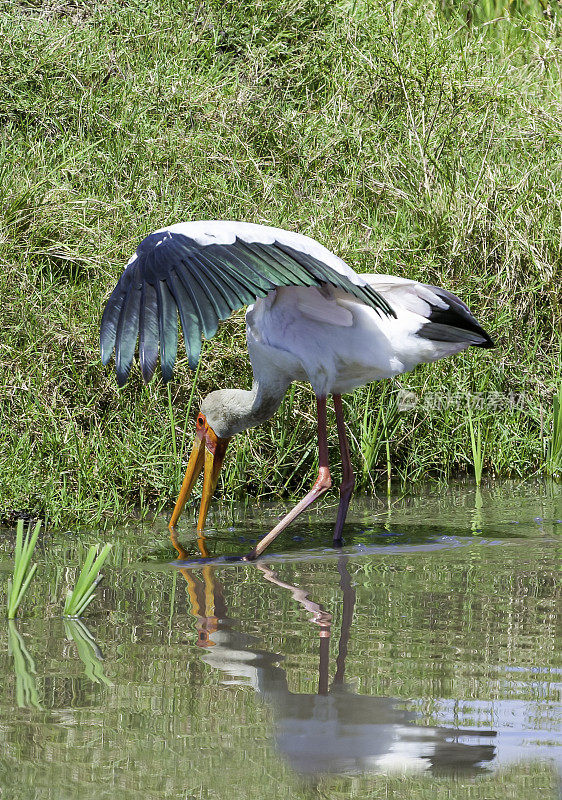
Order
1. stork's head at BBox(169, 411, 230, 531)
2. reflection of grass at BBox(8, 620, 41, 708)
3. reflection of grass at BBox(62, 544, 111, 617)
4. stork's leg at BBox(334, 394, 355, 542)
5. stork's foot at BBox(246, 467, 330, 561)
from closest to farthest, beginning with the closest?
1. reflection of grass at BBox(8, 620, 41, 708)
2. reflection of grass at BBox(62, 544, 111, 617)
3. stork's foot at BBox(246, 467, 330, 561)
4. stork's leg at BBox(334, 394, 355, 542)
5. stork's head at BBox(169, 411, 230, 531)

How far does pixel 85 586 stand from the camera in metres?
3.24

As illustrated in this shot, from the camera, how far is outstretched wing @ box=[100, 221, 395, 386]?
139 inches

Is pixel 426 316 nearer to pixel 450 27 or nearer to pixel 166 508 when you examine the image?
pixel 166 508

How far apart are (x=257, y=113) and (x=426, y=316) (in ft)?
11.5

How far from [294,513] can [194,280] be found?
123 cm

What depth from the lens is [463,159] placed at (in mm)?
6875

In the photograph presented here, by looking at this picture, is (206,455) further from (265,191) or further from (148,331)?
(265,191)

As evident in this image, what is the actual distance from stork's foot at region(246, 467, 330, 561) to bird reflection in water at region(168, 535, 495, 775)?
40.6 inches

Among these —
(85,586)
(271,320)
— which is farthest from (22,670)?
(271,320)

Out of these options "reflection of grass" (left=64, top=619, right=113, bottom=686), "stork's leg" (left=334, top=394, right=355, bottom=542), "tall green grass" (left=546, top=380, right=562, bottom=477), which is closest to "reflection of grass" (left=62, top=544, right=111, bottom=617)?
"reflection of grass" (left=64, top=619, right=113, bottom=686)

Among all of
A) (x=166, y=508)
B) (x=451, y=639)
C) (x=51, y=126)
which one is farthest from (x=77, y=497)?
(x=51, y=126)

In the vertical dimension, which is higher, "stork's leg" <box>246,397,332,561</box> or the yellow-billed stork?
the yellow-billed stork

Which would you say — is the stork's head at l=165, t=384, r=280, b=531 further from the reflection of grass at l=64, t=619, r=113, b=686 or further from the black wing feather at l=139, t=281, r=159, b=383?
the reflection of grass at l=64, t=619, r=113, b=686

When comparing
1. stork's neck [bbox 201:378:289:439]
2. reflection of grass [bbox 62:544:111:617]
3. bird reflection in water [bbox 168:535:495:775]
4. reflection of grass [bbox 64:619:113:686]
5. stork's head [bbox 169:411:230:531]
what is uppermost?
stork's neck [bbox 201:378:289:439]
